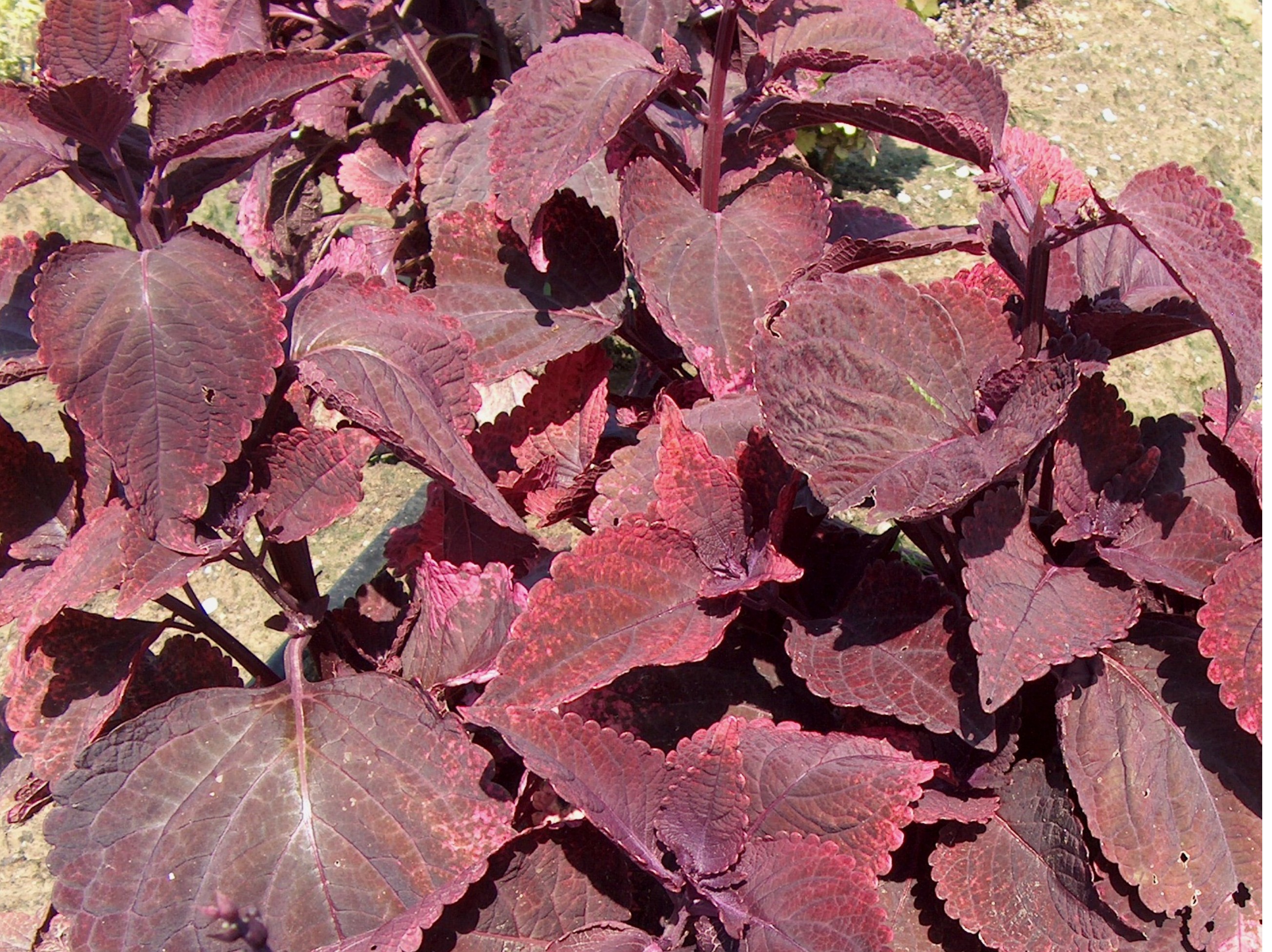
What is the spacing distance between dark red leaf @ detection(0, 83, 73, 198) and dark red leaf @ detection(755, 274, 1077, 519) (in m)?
0.60

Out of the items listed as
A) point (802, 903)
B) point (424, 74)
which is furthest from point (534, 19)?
point (802, 903)

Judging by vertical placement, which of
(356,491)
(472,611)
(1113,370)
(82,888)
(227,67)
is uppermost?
(227,67)

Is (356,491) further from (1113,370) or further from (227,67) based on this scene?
(1113,370)

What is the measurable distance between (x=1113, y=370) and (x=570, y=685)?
1889 millimetres

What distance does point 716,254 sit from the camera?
1.29 metres

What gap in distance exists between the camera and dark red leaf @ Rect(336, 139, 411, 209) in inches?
83.3

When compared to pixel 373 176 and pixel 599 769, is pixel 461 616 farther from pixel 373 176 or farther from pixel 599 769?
pixel 373 176

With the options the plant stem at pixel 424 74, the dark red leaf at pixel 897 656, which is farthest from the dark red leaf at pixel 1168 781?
the plant stem at pixel 424 74

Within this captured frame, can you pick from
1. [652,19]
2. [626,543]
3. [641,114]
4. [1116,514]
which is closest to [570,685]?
[626,543]

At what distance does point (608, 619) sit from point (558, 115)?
509mm

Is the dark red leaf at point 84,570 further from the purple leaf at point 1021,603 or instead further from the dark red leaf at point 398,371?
the purple leaf at point 1021,603

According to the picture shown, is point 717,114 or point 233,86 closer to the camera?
point 233,86

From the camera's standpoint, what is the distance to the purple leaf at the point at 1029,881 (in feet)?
3.48

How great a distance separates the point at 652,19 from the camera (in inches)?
73.4
